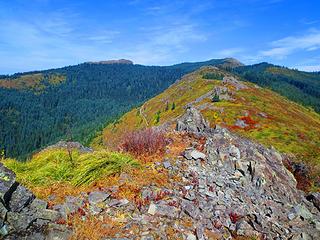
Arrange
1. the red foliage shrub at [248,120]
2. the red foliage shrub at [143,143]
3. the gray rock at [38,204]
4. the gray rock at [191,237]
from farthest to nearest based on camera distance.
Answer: the red foliage shrub at [248,120] < the red foliage shrub at [143,143] < the gray rock at [191,237] < the gray rock at [38,204]

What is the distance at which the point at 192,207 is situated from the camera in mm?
9406

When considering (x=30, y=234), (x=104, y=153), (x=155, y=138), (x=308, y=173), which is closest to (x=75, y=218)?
(x=30, y=234)

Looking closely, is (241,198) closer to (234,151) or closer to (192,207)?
(192,207)

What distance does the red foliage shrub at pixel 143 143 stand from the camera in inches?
486

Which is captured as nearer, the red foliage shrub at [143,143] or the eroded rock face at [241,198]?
the eroded rock face at [241,198]

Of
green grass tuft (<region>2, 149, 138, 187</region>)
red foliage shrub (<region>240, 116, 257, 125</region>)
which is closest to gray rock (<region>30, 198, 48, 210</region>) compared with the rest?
green grass tuft (<region>2, 149, 138, 187</region>)

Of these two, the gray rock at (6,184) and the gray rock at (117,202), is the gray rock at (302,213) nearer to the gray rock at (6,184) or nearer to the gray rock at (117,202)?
the gray rock at (117,202)

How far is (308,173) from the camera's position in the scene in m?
34.4

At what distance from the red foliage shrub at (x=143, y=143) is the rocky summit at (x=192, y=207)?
1019mm

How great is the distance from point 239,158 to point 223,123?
74.7 m

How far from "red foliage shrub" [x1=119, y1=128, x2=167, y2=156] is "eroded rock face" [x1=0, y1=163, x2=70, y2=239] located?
188 inches

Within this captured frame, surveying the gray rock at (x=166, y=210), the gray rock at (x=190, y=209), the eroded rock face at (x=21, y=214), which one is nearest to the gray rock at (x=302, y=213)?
the gray rock at (x=190, y=209)

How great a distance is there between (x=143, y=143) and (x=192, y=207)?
3928mm

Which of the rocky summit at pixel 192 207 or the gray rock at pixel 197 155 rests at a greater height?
the gray rock at pixel 197 155
